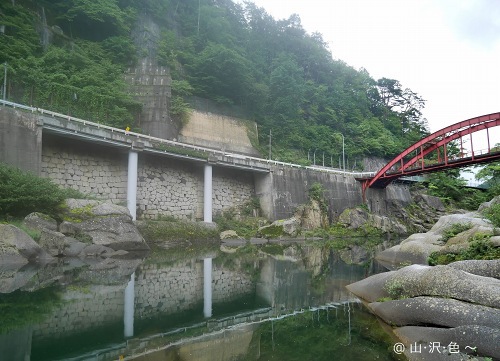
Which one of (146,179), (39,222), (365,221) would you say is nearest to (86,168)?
(146,179)

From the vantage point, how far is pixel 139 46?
Answer: 3362 centimetres

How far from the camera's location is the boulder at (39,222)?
43.7 feet

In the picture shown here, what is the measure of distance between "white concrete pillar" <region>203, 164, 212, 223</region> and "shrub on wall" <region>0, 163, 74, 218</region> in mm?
10396

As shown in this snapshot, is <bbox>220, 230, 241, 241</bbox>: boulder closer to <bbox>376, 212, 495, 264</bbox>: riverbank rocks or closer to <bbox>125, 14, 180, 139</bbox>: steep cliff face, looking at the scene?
<bbox>125, 14, 180, 139</bbox>: steep cliff face

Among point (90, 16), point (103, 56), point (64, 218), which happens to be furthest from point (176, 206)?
point (90, 16)

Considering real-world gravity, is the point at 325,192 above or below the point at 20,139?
below

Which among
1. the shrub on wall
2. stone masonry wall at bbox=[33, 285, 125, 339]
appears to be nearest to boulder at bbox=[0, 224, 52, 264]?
the shrub on wall

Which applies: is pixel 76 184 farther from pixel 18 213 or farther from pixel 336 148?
pixel 336 148

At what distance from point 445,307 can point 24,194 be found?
47.6ft

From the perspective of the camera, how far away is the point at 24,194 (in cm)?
1392

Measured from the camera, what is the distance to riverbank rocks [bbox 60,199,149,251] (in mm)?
14607

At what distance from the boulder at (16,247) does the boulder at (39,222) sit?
3.82 ft

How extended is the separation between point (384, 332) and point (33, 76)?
23126 millimetres

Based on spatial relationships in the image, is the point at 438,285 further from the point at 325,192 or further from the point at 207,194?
the point at 325,192
